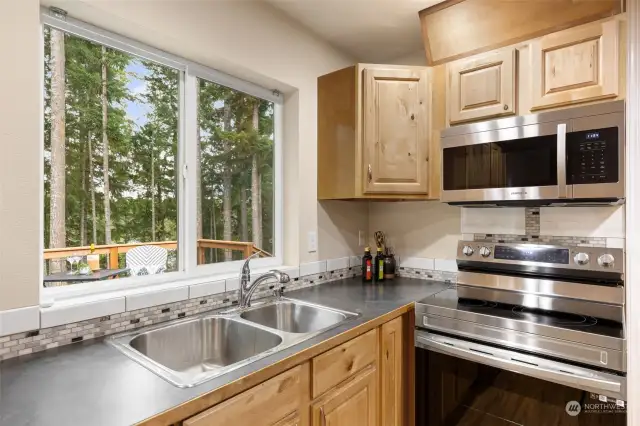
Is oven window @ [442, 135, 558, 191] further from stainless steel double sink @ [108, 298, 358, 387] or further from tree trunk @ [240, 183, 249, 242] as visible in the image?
tree trunk @ [240, 183, 249, 242]

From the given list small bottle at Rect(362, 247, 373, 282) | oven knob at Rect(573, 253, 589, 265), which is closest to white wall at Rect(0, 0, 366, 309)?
small bottle at Rect(362, 247, 373, 282)

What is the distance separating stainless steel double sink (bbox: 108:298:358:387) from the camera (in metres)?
1.29

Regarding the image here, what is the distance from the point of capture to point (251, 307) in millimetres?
1666

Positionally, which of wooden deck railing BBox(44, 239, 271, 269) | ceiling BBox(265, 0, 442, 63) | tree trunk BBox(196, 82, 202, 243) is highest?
ceiling BBox(265, 0, 442, 63)

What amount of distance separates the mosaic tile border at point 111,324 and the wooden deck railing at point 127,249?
0.24 m

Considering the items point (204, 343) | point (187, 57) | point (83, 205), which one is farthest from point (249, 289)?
point (187, 57)

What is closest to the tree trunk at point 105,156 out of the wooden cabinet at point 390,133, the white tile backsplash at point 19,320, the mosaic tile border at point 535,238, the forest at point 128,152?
the forest at point 128,152

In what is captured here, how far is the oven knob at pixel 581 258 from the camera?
1.57 metres

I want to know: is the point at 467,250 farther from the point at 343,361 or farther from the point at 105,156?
the point at 105,156

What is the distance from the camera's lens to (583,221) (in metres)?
1.79

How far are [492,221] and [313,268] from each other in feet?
3.57

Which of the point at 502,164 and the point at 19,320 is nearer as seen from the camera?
the point at 19,320

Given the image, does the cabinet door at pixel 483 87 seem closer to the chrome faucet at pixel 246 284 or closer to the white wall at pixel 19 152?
the chrome faucet at pixel 246 284

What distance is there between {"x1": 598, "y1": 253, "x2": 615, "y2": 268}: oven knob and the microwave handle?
0.31m
